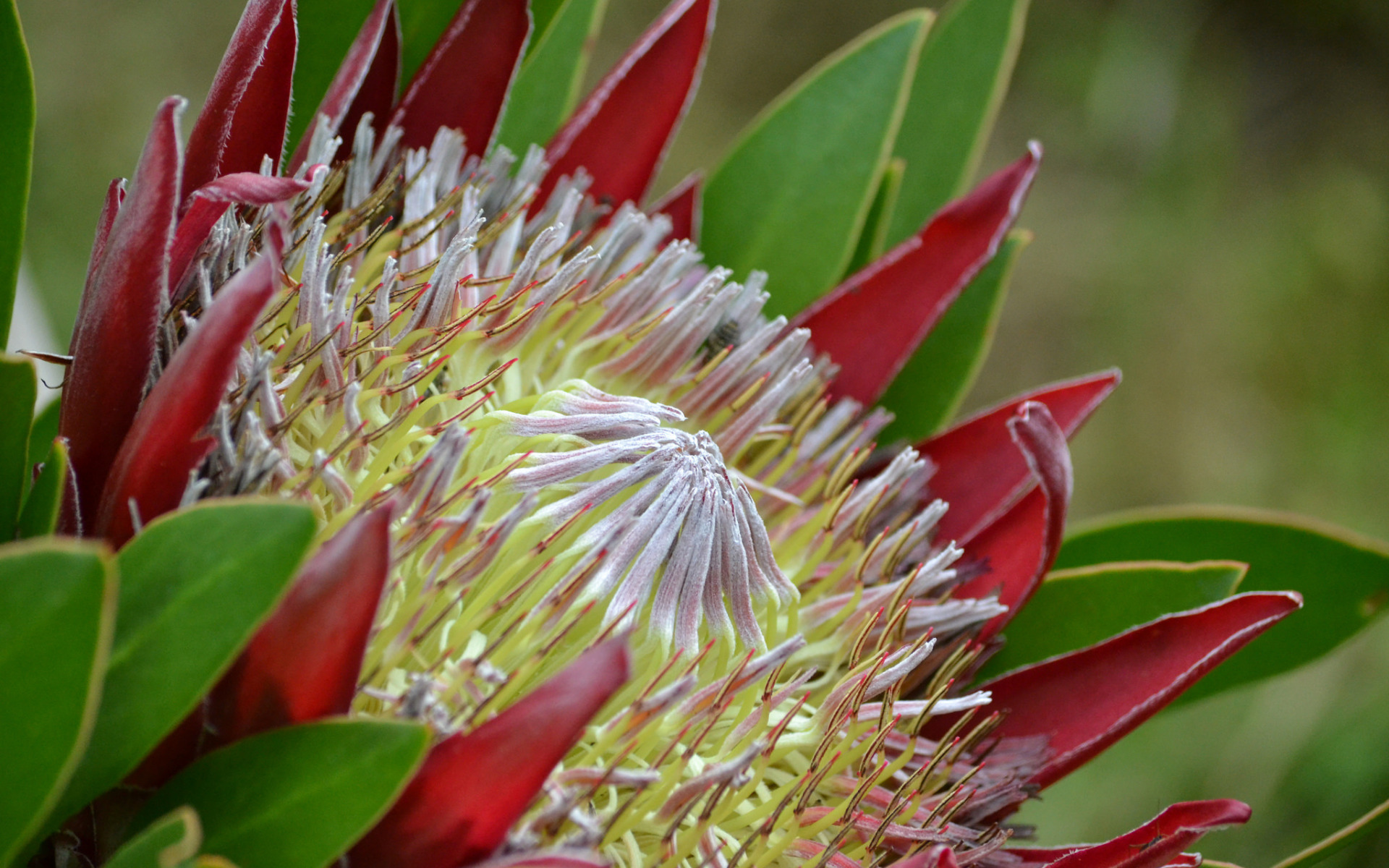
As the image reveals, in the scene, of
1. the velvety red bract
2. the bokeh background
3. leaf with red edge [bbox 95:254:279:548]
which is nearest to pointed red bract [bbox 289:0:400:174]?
leaf with red edge [bbox 95:254:279:548]

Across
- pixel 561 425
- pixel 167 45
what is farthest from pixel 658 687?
pixel 167 45

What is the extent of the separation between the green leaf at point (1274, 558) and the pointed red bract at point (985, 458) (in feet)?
0.53

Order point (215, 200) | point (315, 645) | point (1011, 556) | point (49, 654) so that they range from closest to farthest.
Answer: point (49, 654) < point (315, 645) < point (215, 200) < point (1011, 556)

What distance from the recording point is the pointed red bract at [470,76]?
974mm

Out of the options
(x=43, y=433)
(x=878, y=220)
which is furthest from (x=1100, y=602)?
(x=43, y=433)

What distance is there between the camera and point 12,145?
0.76 metres

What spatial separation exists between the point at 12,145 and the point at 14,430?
0.22m

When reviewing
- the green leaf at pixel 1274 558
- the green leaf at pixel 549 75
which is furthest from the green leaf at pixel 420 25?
the green leaf at pixel 1274 558

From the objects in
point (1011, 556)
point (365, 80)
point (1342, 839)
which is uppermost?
point (365, 80)

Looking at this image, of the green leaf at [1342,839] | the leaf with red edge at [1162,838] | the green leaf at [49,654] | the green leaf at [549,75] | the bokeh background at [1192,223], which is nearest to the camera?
the green leaf at [49,654]

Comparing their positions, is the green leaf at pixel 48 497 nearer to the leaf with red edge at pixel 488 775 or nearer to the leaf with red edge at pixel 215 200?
the leaf with red edge at pixel 215 200

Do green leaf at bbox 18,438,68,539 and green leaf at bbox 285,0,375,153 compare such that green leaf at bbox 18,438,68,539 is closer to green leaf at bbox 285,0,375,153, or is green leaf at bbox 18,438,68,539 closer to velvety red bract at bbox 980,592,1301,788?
green leaf at bbox 285,0,375,153

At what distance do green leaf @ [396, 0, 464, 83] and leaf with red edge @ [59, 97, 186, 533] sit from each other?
15.6 inches

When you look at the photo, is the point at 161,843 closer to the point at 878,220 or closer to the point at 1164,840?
the point at 1164,840
